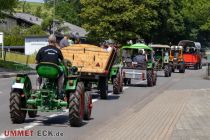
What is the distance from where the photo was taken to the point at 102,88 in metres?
19.7

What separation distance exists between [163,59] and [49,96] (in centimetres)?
3094

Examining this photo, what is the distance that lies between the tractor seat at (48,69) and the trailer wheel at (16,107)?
732 millimetres

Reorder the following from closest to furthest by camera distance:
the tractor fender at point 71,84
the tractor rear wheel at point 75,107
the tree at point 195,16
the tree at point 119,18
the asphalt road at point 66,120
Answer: the asphalt road at point 66,120 < the tractor rear wheel at point 75,107 < the tractor fender at point 71,84 < the tree at point 119,18 < the tree at point 195,16

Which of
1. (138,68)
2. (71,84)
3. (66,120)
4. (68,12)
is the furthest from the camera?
(68,12)

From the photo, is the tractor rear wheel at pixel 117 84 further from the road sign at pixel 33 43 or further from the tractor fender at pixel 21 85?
the road sign at pixel 33 43

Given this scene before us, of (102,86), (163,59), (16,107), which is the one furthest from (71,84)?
(163,59)

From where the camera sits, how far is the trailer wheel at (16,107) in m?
12.4

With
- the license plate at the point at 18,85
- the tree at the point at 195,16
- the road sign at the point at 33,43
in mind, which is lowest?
the license plate at the point at 18,85

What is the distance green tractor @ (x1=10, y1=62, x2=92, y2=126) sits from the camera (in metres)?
12.3

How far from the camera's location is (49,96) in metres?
12.5

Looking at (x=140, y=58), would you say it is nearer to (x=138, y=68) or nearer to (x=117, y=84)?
(x=138, y=68)

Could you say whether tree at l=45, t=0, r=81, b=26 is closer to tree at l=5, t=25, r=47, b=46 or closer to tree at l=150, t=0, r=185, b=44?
tree at l=5, t=25, r=47, b=46

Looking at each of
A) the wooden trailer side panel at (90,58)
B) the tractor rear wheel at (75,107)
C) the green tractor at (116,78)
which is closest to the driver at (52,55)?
the tractor rear wheel at (75,107)

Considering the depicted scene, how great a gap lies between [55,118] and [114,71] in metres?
7.92
